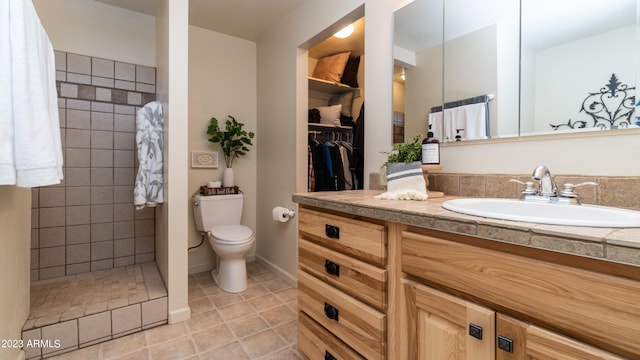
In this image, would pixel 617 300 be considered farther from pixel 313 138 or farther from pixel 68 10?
pixel 68 10

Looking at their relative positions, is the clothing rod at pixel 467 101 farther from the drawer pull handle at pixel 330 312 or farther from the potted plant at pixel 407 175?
the drawer pull handle at pixel 330 312

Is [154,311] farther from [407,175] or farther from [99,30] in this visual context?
[99,30]

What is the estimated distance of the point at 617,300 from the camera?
0.50m

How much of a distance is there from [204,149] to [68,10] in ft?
4.64

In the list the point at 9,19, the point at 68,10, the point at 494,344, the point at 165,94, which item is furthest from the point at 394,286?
the point at 68,10

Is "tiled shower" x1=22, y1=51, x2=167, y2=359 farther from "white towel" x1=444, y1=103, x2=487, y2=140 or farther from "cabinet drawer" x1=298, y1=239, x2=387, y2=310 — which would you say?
"white towel" x1=444, y1=103, x2=487, y2=140

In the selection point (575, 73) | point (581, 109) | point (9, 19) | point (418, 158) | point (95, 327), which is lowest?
point (95, 327)

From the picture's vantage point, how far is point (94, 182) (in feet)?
7.47

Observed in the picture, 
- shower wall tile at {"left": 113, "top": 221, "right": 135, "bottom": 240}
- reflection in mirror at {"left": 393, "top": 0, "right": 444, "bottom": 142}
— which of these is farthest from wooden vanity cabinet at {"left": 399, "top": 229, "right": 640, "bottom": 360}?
Result: shower wall tile at {"left": 113, "top": 221, "right": 135, "bottom": 240}

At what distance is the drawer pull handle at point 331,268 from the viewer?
110 cm

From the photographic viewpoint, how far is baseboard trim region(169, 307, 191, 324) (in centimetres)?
177

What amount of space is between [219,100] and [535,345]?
2.82 m

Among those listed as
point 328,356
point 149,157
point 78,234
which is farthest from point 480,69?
point 78,234

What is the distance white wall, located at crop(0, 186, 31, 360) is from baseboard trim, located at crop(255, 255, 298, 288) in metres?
1.57
